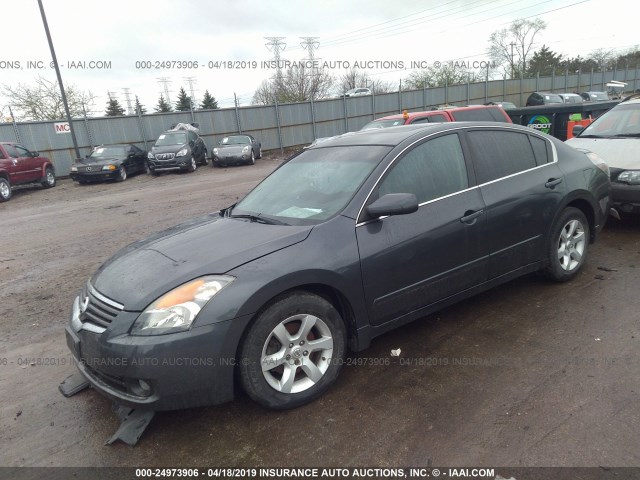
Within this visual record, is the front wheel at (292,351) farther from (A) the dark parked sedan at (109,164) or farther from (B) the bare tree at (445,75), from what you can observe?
(B) the bare tree at (445,75)

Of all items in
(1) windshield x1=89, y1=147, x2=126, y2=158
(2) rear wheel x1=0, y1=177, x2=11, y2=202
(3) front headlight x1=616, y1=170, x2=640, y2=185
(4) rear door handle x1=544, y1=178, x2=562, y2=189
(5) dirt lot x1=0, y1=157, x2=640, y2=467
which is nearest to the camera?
(5) dirt lot x1=0, y1=157, x2=640, y2=467

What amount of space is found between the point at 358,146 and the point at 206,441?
7.81 feet

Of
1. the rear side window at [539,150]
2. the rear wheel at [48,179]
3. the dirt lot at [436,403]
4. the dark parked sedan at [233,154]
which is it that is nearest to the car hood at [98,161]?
the rear wheel at [48,179]

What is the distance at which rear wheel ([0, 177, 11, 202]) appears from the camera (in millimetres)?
13242

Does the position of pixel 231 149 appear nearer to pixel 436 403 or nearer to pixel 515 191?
pixel 515 191

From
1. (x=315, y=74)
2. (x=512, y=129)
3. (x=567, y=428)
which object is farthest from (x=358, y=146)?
(x=315, y=74)

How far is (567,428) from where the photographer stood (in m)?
2.40

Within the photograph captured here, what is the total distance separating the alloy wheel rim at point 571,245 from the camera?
418cm

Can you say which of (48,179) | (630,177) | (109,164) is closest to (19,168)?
(48,179)

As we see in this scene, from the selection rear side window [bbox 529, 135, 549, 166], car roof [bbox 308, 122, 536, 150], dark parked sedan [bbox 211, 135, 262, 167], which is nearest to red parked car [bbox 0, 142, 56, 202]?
dark parked sedan [bbox 211, 135, 262, 167]

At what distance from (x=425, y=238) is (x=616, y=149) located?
4221 mm

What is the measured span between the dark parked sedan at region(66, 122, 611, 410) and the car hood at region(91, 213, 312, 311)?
14 millimetres

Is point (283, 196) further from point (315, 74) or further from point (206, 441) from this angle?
point (315, 74)

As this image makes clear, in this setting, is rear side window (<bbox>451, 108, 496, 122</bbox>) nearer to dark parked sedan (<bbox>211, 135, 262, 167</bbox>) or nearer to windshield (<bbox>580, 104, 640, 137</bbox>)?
windshield (<bbox>580, 104, 640, 137</bbox>)
